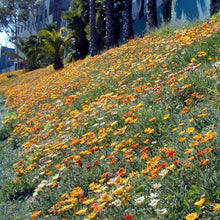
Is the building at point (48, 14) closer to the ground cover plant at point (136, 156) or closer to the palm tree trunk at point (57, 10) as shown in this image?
the palm tree trunk at point (57, 10)

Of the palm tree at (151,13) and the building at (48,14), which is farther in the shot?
the building at (48,14)

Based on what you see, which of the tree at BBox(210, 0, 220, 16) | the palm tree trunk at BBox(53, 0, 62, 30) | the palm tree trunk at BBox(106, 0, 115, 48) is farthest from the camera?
the palm tree trunk at BBox(53, 0, 62, 30)

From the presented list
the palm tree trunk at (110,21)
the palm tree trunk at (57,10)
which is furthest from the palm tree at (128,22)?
the palm tree trunk at (57,10)

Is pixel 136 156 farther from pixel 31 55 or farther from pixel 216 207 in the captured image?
pixel 31 55

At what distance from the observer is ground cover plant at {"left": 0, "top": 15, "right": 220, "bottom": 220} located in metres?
2.39

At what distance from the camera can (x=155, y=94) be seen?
4.63 m

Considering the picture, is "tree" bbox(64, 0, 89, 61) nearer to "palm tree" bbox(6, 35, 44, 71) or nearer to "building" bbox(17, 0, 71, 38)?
"palm tree" bbox(6, 35, 44, 71)

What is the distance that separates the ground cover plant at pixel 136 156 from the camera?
2389 mm

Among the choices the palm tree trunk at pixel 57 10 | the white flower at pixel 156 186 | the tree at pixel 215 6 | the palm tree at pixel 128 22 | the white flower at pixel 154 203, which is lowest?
the white flower at pixel 154 203

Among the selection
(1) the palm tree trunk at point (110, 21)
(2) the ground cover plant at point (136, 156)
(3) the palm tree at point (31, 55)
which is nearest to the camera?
(2) the ground cover plant at point (136, 156)

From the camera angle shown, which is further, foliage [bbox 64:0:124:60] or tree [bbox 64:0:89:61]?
tree [bbox 64:0:89:61]

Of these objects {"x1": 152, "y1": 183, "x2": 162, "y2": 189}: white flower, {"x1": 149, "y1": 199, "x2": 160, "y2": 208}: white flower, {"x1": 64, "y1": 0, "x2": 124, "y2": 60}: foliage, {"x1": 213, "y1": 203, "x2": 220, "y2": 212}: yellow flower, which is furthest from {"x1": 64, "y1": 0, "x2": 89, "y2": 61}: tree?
{"x1": 213, "y1": 203, "x2": 220, "y2": 212}: yellow flower

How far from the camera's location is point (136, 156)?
3385 mm

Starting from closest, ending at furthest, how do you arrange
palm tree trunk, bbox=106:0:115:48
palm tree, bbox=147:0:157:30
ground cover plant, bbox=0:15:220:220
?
ground cover plant, bbox=0:15:220:220 < palm tree, bbox=147:0:157:30 < palm tree trunk, bbox=106:0:115:48
